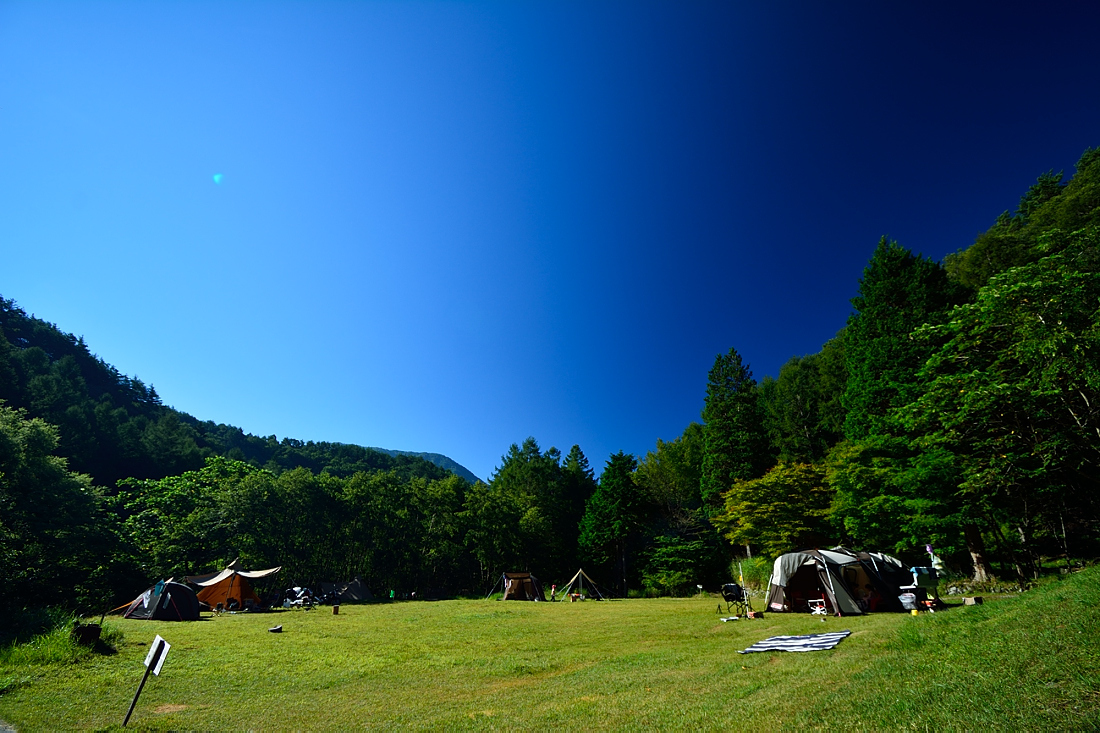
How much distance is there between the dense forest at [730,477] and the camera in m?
13.3

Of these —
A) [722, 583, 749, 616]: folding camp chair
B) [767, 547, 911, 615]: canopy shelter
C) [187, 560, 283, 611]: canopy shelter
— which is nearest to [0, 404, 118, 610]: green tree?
[187, 560, 283, 611]: canopy shelter

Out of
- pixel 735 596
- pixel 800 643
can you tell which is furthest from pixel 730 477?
pixel 800 643

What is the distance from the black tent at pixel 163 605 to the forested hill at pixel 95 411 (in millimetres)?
28417

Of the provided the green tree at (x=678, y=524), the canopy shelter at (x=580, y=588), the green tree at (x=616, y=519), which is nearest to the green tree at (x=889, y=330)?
the green tree at (x=678, y=524)

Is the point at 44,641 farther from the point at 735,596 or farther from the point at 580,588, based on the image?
the point at 580,588

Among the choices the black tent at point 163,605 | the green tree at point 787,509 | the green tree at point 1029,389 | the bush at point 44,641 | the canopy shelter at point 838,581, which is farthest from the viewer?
the green tree at point 787,509

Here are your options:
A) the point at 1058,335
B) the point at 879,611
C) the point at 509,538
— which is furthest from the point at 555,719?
the point at 509,538

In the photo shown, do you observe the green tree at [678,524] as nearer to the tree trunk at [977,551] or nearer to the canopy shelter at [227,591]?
the tree trunk at [977,551]

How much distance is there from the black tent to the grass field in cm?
758

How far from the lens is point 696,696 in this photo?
669cm

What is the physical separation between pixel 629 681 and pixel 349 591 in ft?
111

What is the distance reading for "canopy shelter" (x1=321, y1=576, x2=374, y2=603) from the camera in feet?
113

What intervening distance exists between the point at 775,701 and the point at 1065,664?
3.03 metres

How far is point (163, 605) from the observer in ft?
64.3
